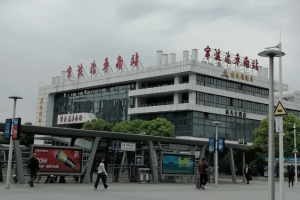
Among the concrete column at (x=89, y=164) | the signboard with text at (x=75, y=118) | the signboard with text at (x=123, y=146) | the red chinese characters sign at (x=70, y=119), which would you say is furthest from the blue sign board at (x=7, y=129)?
the red chinese characters sign at (x=70, y=119)

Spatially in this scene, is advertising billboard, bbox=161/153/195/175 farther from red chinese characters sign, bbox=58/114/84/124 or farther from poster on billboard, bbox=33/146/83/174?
red chinese characters sign, bbox=58/114/84/124

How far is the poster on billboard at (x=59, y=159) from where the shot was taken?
22.7m

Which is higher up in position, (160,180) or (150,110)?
(150,110)

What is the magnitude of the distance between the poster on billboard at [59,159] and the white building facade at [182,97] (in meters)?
35.3

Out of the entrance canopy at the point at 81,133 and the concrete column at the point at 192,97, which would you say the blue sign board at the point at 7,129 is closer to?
the entrance canopy at the point at 81,133

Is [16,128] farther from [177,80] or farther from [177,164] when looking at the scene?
[177,80]

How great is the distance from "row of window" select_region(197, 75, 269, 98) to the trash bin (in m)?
34.4

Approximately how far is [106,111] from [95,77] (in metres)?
5.99

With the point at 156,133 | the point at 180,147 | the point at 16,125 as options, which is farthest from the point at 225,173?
the point at 16,125

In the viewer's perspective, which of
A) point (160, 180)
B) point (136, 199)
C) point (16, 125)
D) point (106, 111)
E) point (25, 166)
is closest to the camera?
point (136, 199)

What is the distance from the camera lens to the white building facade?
196 ft

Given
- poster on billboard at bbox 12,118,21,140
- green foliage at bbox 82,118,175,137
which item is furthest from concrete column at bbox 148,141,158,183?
green foliage at bbox 82,118,175,137

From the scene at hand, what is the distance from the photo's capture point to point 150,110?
2457 inches

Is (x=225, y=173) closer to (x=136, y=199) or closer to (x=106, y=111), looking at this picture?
(x=106, y=111)
